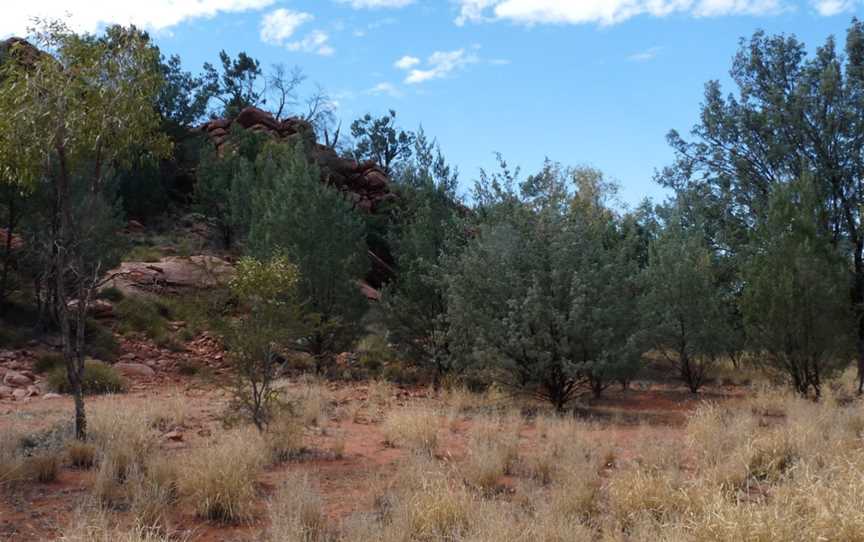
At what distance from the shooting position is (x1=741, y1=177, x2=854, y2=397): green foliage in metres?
14.7

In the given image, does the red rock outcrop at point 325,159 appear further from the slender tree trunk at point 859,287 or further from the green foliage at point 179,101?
the slender tree trunk at point 859,287

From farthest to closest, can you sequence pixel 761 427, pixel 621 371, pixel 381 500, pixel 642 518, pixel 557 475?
1. pixel 621 371
2. pixel 761 427
3. pixel 557 475
4. pixel 381 500
5. pixel 642 518

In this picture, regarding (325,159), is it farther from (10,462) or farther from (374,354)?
(10,462)

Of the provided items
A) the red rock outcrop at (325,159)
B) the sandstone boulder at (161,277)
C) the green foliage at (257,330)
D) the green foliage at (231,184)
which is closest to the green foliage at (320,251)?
the sandstone boulder at (161,277)

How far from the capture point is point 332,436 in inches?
414

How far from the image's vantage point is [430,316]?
18109 millimetres

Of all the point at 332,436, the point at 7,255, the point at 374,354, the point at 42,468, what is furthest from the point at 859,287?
the point at 7,255

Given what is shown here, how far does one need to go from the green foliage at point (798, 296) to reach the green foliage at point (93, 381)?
1393 centimetres

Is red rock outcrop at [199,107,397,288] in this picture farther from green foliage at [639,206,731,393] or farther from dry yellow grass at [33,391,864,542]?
dry yellow grass at [33,391,864,542]

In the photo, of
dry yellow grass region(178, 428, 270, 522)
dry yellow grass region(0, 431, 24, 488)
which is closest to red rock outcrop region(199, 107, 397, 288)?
dry yellow grass region(0, 431, 24, 488)

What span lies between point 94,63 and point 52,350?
12.4 meters

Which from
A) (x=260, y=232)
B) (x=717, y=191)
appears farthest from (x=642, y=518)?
(x=717, y=191)

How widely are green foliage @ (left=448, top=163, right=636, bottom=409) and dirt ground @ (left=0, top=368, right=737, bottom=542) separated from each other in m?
0.97

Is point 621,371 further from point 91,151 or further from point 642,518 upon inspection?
point 91,151
